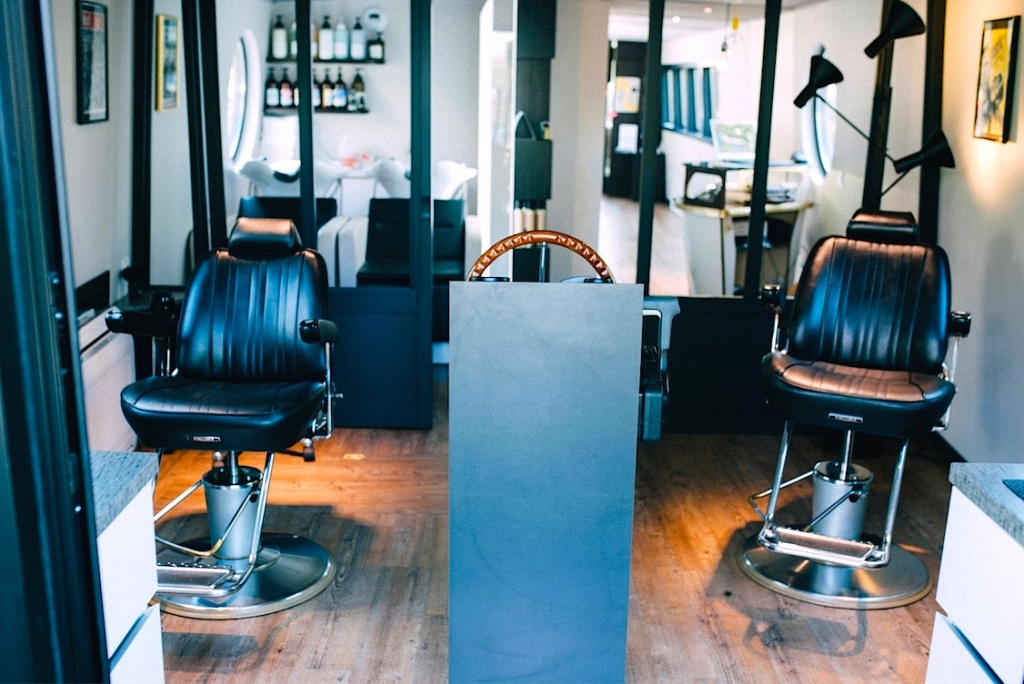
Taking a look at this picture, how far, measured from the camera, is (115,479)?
Result: 5.98 ft

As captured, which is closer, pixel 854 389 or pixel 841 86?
pixel 854 389

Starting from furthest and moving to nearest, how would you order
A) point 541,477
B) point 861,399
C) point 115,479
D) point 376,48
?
point 376,48, point 861,399, point 541,477, point 115,479

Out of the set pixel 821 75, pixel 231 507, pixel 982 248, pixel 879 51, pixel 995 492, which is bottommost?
pixel 231 507

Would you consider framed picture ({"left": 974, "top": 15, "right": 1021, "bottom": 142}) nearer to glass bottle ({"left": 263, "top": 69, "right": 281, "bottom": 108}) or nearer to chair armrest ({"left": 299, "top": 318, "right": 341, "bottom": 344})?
chair armrest ({"left": 299, "top": 318, "right": 341, "bottom": 344})

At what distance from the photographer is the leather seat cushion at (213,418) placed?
320cm

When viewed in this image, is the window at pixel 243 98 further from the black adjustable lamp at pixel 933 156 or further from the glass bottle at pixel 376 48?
the black adjustable lamp at pixel 933 156

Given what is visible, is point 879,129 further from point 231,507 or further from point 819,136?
point 231,507

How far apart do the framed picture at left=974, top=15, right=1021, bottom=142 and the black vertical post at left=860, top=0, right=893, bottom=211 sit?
1.56 feet

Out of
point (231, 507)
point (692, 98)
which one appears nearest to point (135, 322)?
point (231, 507)

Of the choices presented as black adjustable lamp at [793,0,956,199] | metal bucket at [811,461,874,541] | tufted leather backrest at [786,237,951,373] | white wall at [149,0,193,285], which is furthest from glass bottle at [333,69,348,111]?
metal bucket at [811,461,874,541]

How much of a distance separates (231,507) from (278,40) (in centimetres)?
367

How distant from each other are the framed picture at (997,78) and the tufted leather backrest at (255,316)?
2698mm

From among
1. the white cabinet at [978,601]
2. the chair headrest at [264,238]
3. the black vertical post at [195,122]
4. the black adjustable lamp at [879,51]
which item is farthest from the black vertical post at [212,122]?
the white cabinet at [978,601]

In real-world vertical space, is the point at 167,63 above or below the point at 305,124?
above
